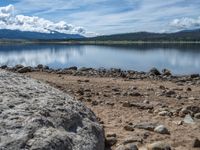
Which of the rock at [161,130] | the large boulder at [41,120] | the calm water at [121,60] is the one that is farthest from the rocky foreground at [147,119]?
the calm water at [121,60]

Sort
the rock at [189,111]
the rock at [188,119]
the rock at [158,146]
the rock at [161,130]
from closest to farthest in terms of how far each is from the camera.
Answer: the rock at [158,146] → the rock at [161,130] → the rock at [188,119] → the rock at [189,111]

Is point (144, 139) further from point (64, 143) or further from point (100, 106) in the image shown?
point (100, 106)

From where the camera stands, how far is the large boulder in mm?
5359

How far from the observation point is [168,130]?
905cm

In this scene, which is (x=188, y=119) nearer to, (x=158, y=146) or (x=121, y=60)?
(x=158, y=146)

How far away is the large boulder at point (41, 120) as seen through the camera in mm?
5359

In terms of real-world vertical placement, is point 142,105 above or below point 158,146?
below

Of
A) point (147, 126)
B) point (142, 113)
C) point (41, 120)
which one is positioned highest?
point (41, 120)

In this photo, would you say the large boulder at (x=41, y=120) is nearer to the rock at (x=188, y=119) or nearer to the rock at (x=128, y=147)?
the rock at (x=128, y=147)

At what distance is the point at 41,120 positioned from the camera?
19.1 feet

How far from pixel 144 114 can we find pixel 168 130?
1.81 meters

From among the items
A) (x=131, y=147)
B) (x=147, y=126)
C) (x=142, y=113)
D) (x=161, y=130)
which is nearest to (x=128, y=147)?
(x=131, y=147)

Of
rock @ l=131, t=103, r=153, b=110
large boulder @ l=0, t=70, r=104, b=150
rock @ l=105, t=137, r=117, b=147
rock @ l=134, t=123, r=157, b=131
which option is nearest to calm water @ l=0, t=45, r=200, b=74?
rock @ l=131, t=103, r=153, b=110

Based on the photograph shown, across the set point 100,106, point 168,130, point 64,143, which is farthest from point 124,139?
point 100,106
